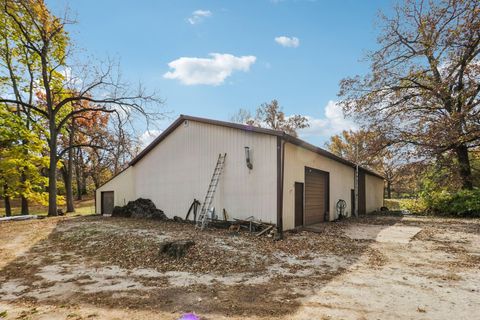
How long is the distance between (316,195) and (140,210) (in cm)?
916

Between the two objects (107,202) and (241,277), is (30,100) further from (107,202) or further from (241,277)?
(241,277)

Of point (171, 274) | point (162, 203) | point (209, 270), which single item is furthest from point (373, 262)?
point (162, 203)

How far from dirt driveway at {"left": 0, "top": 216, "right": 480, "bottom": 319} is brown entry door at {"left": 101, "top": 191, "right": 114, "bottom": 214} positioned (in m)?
8.37

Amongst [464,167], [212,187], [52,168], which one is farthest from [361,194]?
[52,168]

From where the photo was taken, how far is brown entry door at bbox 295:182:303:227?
11.5 meters

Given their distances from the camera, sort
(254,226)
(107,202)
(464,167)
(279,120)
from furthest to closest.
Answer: (279,120)
(464,167)
(107,202)
(254,226)

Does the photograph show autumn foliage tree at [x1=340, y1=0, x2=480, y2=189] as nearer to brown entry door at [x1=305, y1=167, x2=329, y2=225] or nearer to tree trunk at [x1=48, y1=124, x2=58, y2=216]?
brown entry door at [x1=305, y1=167, x2=329, y2=225]

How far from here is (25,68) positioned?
798 inches

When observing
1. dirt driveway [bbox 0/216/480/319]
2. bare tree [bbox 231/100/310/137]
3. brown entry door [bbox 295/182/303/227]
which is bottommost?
dirt driveway [bbox 0/216/480/319]

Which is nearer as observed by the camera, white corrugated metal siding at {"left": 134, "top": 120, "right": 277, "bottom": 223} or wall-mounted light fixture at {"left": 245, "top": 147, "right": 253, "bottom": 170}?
white corrugated metal siding at {"left": 134, "top": 120, "right": 277, "bottom": 223}

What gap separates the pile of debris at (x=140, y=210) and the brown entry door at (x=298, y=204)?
6.75 meters

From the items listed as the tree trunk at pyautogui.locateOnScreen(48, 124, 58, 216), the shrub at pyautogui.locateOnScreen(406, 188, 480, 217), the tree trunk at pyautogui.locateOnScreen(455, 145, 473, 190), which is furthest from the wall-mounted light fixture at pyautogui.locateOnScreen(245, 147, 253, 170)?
the tree trunk at pyautogui.locateOnScreen(455, 145, 473, 190)

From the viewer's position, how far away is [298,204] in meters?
11.7

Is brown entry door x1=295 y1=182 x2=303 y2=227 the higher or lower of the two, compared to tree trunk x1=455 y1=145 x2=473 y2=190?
lower
